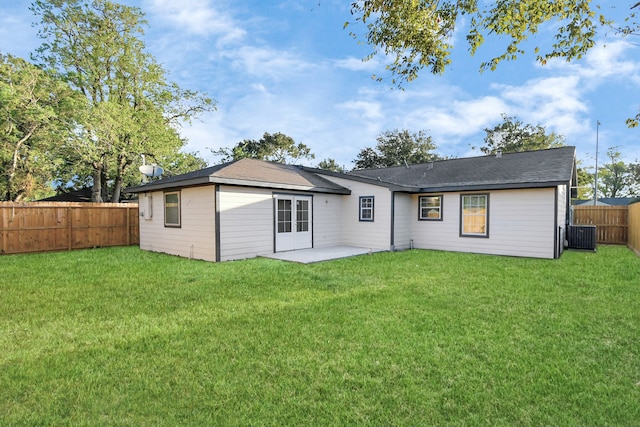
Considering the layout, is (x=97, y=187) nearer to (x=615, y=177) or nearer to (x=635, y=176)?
(x=635, y=176)

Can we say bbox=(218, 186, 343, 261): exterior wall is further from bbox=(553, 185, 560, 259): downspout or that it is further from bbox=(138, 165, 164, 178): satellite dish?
bbox=(553, 185, 560, 259): downspout

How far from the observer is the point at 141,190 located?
35.5 feet

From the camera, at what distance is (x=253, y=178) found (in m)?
9.16

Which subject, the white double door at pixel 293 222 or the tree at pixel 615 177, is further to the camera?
the tree at pixel 615 177

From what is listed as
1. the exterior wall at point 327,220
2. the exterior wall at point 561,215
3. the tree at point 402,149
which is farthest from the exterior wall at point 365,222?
the tree at point 402,149

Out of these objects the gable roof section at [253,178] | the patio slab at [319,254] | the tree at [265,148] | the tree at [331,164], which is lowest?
the patio slab at [319,254]

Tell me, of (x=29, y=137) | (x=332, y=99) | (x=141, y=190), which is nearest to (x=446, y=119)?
(x=332, y=99)

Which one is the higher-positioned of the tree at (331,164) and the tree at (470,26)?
the tree at (331,164)

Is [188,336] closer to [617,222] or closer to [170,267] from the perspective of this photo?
[170,267]

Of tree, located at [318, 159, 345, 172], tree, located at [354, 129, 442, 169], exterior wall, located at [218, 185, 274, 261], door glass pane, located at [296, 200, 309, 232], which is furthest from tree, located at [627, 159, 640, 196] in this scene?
exterior wall, located at [218, 185, 274, 261]

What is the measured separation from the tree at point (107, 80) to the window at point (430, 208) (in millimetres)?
14623

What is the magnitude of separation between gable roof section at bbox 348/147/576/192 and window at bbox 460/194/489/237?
44 cm

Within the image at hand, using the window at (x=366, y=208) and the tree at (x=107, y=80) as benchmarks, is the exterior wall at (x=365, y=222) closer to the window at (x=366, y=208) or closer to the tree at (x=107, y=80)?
the window at (x=366, y=208)

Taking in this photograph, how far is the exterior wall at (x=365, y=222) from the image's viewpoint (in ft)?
34.9
